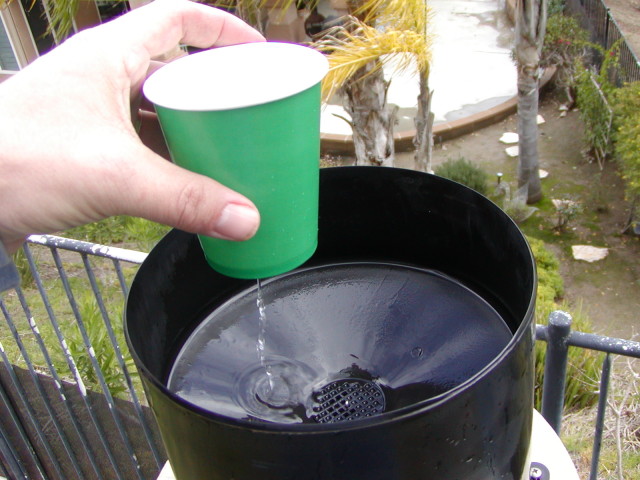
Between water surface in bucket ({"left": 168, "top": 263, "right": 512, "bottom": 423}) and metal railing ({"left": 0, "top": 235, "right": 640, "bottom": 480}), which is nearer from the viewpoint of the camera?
water surface in bucket ({"left": 168, "top": 263, "right": 512, "bottom": 423})

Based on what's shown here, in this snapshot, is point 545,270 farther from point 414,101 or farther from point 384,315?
point 384,315

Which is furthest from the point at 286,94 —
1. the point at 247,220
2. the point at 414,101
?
the point at 414,101

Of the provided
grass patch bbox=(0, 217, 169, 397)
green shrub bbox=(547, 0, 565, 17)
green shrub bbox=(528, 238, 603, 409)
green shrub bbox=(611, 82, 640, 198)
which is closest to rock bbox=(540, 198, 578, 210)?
green shrub bbox=(611, 82, 640, 198)

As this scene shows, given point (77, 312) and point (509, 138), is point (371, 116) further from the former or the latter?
point (509, 138)

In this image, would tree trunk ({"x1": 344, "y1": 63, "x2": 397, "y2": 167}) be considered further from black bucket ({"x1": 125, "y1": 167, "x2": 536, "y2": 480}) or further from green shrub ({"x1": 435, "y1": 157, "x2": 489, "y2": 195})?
black bucket ({"x1": 125, "y1": 167, "x2": 536, "y2": 480})

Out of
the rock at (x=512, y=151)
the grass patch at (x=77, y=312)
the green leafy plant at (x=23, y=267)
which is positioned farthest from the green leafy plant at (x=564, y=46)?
the green leafy plant at (x=23, y=267)

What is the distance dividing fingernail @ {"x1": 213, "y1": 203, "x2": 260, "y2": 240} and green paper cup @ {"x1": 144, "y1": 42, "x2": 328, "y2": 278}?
0.15ft

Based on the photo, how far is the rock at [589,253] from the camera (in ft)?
23.7

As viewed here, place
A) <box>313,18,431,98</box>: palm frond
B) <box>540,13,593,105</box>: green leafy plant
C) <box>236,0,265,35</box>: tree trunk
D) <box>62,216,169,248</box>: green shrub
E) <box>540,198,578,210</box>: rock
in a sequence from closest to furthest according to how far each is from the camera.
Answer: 1. <box>313,18,431,98</box>: palm frond
2. <box>236,0,265,35</box>: tree trunk
3. <box>62,216,169,248</box>: green shrub
4. <box>540,198,578,210</box>: rock
5. <box>540,13,593,105</box>: green leafy plant

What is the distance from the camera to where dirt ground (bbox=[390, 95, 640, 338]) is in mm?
6520

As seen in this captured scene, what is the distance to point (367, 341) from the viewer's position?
4.37 ft

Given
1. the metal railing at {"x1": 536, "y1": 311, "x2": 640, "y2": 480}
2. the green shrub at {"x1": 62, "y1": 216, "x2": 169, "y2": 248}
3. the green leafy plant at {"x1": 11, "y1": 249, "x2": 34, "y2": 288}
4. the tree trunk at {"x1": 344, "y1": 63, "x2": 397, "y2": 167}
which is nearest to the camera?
the metal railing at {"x1": 536, "y1": 311, "x2": 640, "y2": 480}

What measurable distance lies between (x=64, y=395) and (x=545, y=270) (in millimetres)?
5170

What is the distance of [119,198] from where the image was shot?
3.45 feet
